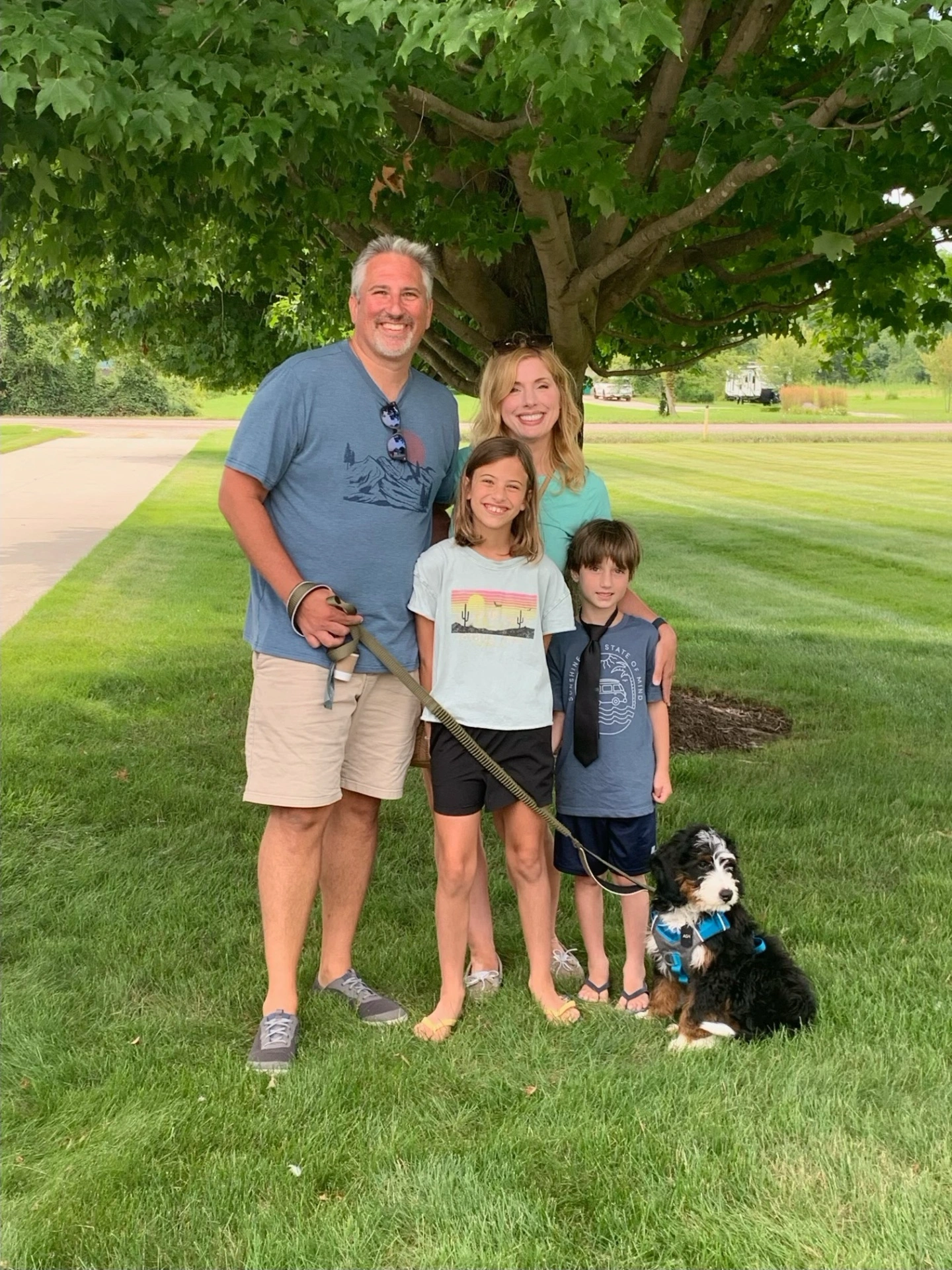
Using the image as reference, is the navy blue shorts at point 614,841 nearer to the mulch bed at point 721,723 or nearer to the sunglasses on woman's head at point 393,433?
the sunglasses on woman's head at point 393,433

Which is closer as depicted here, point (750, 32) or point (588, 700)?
point (588, 700)

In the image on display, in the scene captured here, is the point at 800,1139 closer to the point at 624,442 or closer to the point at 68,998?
the point at 68,998

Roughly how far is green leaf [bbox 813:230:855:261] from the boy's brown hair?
2.21 meters

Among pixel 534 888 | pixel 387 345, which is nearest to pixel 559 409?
pixel 387 345

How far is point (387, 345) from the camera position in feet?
11.5

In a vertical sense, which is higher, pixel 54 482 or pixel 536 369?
pixel 536 369

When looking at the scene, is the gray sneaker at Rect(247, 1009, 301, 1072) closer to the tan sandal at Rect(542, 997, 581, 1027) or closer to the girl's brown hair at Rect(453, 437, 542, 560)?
the tan sandal at Rect(542, 997, 581, 1027)

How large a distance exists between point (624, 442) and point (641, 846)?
42.7m

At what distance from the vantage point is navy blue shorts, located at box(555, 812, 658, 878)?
388cm

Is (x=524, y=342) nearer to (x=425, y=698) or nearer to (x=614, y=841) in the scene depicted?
(x=425, y=698)

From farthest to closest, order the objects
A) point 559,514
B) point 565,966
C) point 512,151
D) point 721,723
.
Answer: point 721,723 → point 512,151 → point 565,966 → point 559,514

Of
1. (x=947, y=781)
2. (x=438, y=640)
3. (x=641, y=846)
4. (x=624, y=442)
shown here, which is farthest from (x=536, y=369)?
(x=624, y=442)

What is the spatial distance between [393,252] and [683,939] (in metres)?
2.05

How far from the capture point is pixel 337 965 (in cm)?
402
